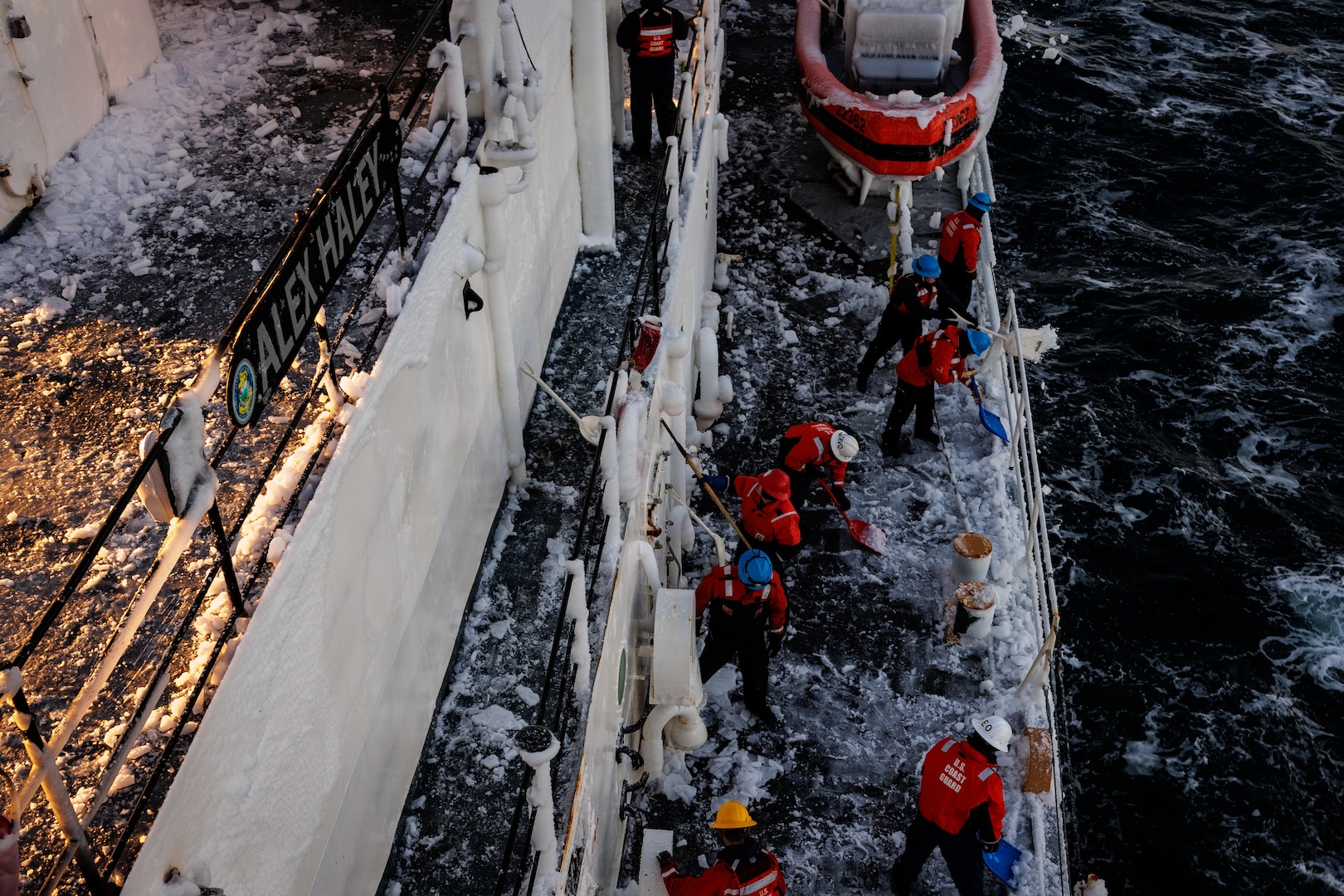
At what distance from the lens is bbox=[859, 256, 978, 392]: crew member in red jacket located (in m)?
10.9

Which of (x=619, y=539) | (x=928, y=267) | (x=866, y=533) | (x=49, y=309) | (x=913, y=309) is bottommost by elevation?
(x=866, y=533)

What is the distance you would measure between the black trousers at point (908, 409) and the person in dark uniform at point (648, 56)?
3.25 meters

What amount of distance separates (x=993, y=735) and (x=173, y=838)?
5188 mm

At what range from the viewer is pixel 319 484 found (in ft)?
13.7

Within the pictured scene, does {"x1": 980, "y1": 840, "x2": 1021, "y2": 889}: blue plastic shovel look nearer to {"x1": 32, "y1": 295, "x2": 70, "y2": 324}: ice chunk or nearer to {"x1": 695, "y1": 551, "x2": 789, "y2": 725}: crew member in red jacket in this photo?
{"x1": 695, "y1": 551, "x2": 789, "y2": 725}: crew member in red jacket

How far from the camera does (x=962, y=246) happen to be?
1170cm

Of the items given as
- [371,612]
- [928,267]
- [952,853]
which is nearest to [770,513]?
[952,853]

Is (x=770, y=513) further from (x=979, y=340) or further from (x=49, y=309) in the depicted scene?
(x=49, y=309)

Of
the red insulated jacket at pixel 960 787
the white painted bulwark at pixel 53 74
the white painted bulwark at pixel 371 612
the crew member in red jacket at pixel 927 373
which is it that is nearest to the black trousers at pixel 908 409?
the crew member in red jacket at pixel 927 373

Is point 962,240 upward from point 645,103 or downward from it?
downward

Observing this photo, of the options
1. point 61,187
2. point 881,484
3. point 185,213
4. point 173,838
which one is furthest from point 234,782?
point 881,484

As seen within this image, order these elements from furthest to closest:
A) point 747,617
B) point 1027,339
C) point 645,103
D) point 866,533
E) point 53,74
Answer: point 1027,339
point 645,103
point 866,533
point 747,617
point 53,74

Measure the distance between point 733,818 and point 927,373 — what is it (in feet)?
16.4

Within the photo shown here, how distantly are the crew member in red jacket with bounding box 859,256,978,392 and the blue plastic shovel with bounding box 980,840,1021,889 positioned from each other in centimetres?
523
